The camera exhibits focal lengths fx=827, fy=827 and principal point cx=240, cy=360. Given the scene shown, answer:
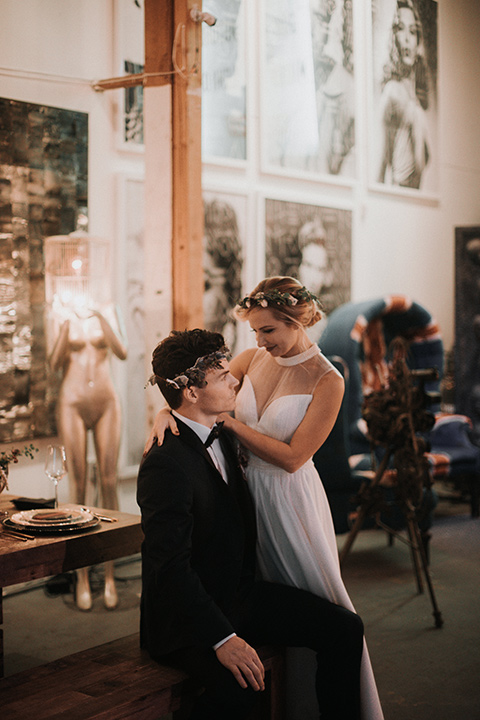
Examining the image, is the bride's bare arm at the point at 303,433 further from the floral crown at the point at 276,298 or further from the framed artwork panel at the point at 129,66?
the framed artwork panel at the point at 129,66

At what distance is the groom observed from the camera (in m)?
2.34

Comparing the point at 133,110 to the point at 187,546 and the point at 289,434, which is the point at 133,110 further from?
the point at 187,546

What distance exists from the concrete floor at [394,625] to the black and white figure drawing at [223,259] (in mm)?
1783

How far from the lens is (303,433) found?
2.96 meters

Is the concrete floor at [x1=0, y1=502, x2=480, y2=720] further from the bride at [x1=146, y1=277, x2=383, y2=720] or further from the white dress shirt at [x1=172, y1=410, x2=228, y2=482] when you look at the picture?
the white dress shirt at [x1=172, y1=410, x2=228, y2=482]

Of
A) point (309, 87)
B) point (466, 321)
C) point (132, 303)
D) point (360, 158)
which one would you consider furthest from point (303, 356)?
point (466, 321)

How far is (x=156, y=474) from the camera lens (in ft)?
7.97

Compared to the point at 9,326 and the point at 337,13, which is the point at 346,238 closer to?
the point at 337,13

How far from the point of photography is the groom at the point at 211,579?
7.68 feet

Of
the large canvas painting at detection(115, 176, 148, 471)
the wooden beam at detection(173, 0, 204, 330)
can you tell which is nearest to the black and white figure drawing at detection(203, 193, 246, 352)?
the large canvas painting at detection(115, 176, 148, 471)

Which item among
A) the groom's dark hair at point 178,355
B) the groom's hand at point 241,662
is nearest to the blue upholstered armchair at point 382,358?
the groom's dark hair at point 178,355

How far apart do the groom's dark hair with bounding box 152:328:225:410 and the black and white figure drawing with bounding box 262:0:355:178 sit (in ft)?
12.4

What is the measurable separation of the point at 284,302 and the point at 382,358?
12.7ft

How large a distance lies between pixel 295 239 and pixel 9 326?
9.02ft
